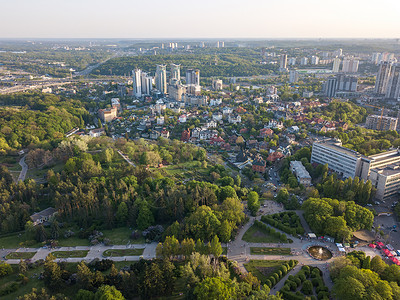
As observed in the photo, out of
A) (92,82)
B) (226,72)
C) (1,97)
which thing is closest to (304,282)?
(1,97)

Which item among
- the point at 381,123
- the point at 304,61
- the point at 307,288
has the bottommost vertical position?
the point at 307,288

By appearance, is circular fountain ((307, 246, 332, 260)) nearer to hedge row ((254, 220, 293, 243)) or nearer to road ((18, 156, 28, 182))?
hedge row ((254, 220, 293, 243))

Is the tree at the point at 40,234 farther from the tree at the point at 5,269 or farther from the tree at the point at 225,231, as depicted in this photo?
the tree at the point at 225,231

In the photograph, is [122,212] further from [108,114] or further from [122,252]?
[108,114]

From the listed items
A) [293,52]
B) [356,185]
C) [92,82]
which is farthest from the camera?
[293,52]

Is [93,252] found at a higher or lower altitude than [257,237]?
lower

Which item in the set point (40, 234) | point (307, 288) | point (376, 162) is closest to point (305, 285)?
point (307, 288)

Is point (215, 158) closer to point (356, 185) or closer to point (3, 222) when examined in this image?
point (356, 185)
